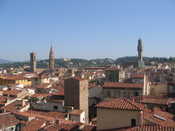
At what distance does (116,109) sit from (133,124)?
1280 mm

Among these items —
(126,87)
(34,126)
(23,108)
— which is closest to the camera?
(34,126)

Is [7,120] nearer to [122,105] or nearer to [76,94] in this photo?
[76,94]

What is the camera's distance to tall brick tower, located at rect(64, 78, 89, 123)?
33.7 meters

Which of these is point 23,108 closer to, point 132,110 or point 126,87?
point 126,87

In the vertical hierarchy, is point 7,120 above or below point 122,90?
below

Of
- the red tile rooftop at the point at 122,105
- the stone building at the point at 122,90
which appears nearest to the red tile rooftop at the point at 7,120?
the red tile rooftop at the point at 122,105

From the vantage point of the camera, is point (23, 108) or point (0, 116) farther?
point (23, 108)

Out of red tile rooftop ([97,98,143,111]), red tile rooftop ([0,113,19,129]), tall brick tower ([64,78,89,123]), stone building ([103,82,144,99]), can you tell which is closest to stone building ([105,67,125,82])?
stone building ([103,82,144,99])

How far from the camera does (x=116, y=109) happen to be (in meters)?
13.8

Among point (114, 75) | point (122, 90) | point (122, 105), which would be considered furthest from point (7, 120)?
point (114, 75)

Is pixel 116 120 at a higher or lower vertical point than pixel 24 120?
higher

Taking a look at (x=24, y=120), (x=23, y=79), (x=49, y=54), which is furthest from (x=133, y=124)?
(x=49, y=54)

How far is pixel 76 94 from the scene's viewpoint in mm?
33969

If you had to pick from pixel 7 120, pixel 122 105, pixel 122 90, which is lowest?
pixel 7 120
